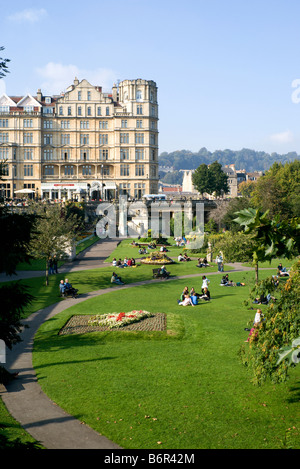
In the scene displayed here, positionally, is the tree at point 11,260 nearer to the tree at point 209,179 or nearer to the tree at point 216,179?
Answer: the tree at point 209,179

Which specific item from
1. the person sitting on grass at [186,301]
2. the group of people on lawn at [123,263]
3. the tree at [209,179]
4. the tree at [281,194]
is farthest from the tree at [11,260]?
the tree at [209,179]

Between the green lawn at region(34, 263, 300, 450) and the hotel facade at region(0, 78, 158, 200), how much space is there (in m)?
71.7

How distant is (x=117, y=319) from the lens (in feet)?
89.6

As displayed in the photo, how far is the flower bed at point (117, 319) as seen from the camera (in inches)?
1051

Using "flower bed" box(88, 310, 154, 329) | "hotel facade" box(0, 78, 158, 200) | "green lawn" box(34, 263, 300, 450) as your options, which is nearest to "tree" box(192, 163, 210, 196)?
"hotel facade" box(0, 78, 158, 200)

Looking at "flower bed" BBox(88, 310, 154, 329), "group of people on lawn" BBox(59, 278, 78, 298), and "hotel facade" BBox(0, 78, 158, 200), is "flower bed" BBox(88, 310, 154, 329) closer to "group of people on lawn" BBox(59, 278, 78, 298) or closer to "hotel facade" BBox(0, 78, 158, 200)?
"group of people on lawn" BBox(59, 278, 78, 298)


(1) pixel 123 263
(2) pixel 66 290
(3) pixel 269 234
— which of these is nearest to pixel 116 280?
(2) pixel 66 290

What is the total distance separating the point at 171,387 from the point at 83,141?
279 feet

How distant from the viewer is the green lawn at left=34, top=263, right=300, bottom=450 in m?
15.3

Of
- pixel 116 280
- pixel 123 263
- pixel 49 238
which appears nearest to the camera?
pixel 49 238

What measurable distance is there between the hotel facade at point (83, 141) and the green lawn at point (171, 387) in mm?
71691

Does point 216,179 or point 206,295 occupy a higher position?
point 216,179

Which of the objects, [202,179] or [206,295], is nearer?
[206,295]

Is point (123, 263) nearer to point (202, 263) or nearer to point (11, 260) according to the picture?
point (202, 263)
